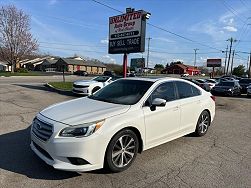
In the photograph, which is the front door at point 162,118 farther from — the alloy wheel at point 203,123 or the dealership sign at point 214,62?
the dealership sign at point 214,62

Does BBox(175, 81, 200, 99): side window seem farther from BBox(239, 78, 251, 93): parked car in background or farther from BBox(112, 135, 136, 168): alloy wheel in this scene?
BBox(239, 78, 251, 93): parked car in background

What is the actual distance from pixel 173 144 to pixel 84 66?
8731cm

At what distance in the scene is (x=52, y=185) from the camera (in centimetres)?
357

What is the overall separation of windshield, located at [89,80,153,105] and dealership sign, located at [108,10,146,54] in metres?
10.7

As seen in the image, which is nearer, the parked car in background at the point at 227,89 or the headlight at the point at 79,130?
the headlight at the point at 79,130

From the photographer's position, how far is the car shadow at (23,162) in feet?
12.7

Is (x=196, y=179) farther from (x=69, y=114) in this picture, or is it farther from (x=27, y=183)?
(x=27, y=183)

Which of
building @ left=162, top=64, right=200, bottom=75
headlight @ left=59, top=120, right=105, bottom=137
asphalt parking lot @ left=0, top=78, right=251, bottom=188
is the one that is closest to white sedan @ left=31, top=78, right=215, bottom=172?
headlight @ left=59, top=120, right=105, bottom=137

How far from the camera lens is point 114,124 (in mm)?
3945

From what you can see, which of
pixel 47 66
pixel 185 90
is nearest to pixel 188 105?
pixel 185 90

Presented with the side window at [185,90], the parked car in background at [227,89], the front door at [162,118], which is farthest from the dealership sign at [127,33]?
the front door at [162,118]

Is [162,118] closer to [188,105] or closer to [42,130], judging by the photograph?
[188,105]

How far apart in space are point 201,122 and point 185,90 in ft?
3.40

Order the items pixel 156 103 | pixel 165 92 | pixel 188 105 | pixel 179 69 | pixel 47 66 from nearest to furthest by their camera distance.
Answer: pixel 156 103 → pixel 165 92 → pixel 188 105 → pixel 47 66 → pixel 179 69
